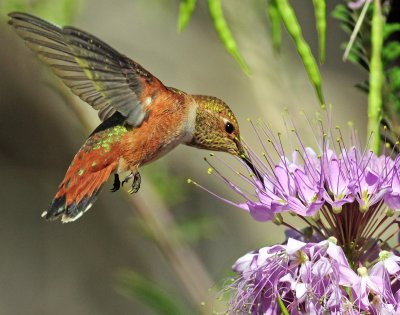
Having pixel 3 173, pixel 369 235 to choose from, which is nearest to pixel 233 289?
pixel 369 235

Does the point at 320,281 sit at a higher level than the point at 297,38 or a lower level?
lower

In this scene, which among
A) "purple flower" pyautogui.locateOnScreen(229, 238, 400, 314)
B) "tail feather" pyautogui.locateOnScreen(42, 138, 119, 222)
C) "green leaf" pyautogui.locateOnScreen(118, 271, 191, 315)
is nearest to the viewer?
"purple flower" pyautogui.locateOnScreen(229, 238, 400, 314)

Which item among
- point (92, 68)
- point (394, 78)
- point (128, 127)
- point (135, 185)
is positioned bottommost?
point (394, 78)

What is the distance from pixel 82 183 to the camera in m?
1.71

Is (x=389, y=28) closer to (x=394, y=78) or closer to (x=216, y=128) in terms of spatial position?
(x=394, y=78)

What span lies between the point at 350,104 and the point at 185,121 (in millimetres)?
2369

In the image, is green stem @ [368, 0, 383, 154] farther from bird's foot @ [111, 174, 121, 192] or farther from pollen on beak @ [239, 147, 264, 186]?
bird's foot @ [111, 174, 121, 192]

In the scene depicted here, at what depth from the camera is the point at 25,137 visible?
12.8 ft

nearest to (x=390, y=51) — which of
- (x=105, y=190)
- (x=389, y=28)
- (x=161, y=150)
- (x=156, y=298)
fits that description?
(x=389, y=28)

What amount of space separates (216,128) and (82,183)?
1.01 feet

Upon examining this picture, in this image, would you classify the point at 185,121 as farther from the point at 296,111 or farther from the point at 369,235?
the point at 369,235

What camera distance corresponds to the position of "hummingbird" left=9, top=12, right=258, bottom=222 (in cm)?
164

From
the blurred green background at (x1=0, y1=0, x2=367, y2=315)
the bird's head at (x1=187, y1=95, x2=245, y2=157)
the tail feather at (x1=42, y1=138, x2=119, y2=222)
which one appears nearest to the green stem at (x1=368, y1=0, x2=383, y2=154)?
the bird's head at (x1=187, y1=95, x2=245, y2=157)

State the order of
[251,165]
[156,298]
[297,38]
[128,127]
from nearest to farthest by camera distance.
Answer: [297,38], [251,165], [128,127], [156,298]
